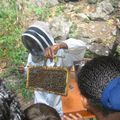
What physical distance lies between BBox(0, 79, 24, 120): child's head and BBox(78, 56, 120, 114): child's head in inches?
21.3

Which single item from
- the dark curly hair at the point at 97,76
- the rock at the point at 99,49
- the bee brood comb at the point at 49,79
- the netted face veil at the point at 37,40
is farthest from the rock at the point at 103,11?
the dark curly hair at the point at 97,76

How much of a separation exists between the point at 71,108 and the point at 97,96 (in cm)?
271

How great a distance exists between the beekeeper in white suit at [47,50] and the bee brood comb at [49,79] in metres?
0.41

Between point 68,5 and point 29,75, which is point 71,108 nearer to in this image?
point 29,75

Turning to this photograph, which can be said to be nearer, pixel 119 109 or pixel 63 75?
pixel 119 109

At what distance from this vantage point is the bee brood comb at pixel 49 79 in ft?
14.8

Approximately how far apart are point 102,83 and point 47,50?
9.46 ft

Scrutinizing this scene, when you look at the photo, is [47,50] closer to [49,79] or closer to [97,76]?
[49,79]

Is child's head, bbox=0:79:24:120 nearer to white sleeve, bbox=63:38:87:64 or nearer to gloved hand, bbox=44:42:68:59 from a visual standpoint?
gloved hand, bbox=44:42:68:59

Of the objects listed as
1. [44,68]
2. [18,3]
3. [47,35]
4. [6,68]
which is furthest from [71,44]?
[18,3]

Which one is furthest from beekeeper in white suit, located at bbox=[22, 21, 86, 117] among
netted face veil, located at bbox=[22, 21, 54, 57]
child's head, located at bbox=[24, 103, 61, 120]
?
child's head, located at bbox=[24, 103, 61, 120]

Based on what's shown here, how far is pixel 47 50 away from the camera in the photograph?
16.6ft

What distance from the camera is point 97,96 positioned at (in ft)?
Answer: 7.30

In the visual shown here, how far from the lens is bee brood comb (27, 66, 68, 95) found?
4496 millimetres
